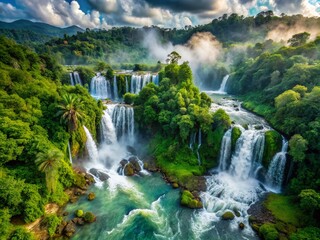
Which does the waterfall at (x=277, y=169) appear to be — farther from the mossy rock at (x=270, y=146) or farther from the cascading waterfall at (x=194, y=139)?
the cascading waterfall at (x=194, y=139)

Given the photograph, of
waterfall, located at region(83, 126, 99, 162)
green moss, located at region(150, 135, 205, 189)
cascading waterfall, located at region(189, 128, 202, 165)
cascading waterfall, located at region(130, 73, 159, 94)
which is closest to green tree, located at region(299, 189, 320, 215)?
green moss, located at region(150, 135, 205, 189)

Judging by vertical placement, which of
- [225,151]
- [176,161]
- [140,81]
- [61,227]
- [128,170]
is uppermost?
[140,81]

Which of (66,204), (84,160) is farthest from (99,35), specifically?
(66,204)

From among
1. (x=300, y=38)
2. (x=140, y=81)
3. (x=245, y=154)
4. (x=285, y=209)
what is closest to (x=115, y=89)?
(x=140, y=81)

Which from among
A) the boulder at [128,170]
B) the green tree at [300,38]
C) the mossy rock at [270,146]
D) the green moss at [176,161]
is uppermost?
the green tree at [300,38]

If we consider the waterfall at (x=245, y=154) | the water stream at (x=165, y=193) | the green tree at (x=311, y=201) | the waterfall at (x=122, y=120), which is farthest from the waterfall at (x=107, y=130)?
the green tree at (x=311, y=201)

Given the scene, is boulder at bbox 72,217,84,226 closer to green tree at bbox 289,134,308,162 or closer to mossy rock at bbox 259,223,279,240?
mossy rock at bbox 259,223,279,240

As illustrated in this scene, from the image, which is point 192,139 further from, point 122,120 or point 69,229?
point 69,229
